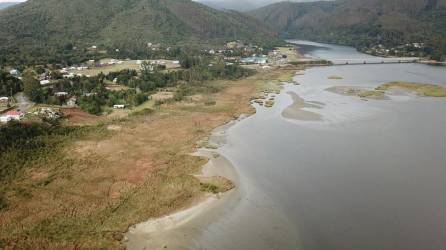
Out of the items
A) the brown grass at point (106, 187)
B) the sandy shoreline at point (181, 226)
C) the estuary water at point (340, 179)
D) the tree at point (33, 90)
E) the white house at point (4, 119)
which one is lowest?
the estuary water at point (340, 179)

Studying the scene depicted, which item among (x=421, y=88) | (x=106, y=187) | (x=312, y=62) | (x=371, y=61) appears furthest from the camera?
(x=371, y=61)

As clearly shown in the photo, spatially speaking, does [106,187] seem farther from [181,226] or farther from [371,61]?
[371,61]

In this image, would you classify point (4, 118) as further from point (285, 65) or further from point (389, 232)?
point (285, 65)

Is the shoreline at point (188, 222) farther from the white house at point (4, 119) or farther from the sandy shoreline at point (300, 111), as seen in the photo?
the white house at point (4, 119)

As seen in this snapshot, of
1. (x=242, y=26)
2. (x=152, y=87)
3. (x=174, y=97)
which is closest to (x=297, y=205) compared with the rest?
(x=174, y=97)

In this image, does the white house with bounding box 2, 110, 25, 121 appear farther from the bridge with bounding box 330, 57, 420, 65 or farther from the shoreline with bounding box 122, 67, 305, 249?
the bridge with bounding box 330, 57, 420, 65

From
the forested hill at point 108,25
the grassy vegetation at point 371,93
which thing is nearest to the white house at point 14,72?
the forested hill at point 108,25

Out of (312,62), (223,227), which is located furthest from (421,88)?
(223,227)
